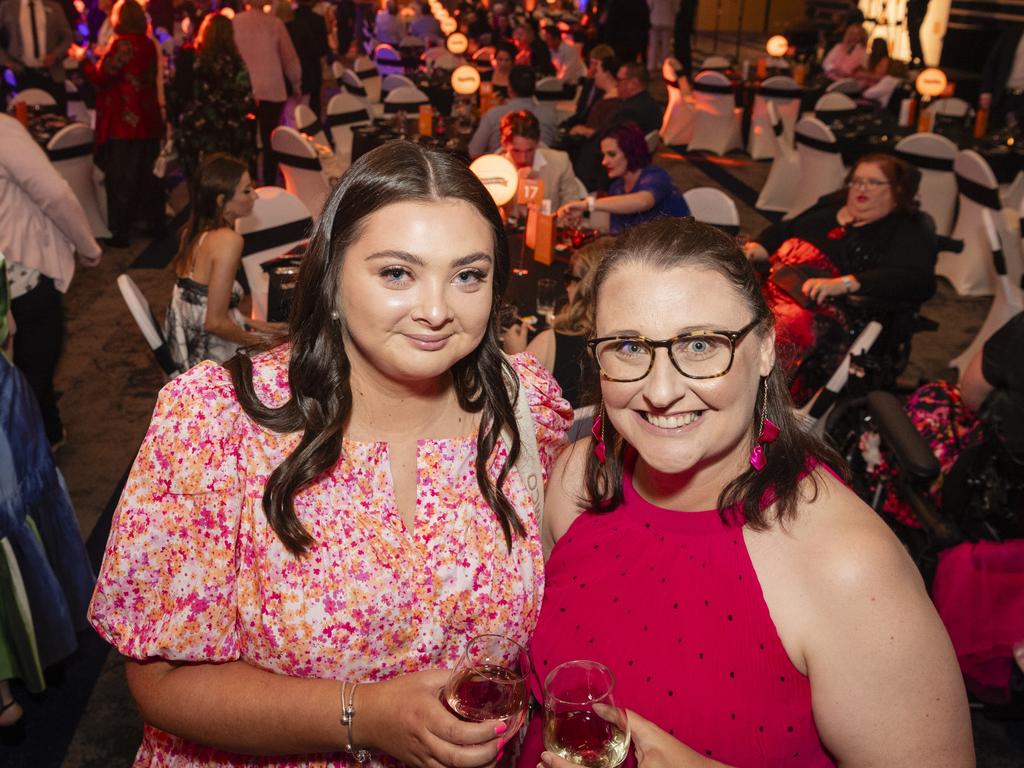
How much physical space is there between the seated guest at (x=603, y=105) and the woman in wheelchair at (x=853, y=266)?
2.90m

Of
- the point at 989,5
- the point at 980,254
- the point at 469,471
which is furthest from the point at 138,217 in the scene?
the point at 989,5

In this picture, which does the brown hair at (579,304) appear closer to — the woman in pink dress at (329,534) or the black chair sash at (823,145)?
the woman in pink dress at (329,534)

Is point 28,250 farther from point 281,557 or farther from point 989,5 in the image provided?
point 989,5

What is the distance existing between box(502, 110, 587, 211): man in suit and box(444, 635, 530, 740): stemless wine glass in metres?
4.02

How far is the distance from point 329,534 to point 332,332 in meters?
0.33

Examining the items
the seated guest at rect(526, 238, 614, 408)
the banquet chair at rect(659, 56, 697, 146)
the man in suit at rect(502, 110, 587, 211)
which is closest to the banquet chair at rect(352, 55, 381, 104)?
the banquet chair at rect(659, 56, 697, 146)

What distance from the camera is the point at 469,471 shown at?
1.62 meters

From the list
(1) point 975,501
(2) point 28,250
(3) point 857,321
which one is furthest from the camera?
(3) point 857,321

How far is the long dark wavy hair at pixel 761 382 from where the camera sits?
140cm

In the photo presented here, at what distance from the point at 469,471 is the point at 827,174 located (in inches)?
263

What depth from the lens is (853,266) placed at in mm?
4402

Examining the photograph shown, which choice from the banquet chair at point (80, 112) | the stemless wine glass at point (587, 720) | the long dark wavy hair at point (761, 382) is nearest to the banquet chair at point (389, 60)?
the banquet chair at point (80, 112)

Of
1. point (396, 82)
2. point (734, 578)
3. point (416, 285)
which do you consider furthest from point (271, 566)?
point (396, 82)

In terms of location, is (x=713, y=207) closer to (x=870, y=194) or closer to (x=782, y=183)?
(x=870, y=194)
